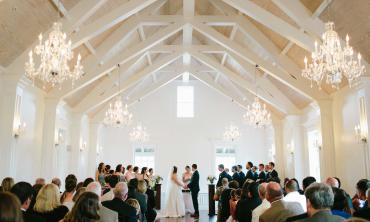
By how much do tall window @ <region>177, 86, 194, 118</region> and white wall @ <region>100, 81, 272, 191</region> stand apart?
7.7 inches

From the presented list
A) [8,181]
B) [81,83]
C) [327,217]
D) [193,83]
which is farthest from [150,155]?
[327,217]

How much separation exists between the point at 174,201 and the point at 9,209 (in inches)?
389

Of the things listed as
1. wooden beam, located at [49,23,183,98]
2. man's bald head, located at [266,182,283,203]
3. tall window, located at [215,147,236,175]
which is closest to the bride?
wooden beam, located at [49,23,183,98]

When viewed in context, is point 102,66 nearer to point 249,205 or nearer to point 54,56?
point 54,56

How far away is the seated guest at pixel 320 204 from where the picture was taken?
253 centimetres

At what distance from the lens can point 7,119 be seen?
754cm

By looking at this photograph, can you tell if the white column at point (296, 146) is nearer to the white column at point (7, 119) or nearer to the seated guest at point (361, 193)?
the seated guest at point (361, 193)

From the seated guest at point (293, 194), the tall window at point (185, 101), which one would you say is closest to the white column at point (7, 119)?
the seated guest at point (293, 194)

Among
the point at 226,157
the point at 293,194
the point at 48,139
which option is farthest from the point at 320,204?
the point at 226,157

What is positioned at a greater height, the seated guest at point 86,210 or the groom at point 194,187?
the seated guest at point 86,210

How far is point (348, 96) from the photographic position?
8.76m

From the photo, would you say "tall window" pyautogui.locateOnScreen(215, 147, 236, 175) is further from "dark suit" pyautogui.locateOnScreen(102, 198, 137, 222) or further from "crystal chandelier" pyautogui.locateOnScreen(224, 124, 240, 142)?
"dark suit" pyautogui.locateOnScreen(102, 198, 137, 222)

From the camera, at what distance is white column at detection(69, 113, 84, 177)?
12312mm

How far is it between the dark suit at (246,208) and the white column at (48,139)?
6338 millimetres
